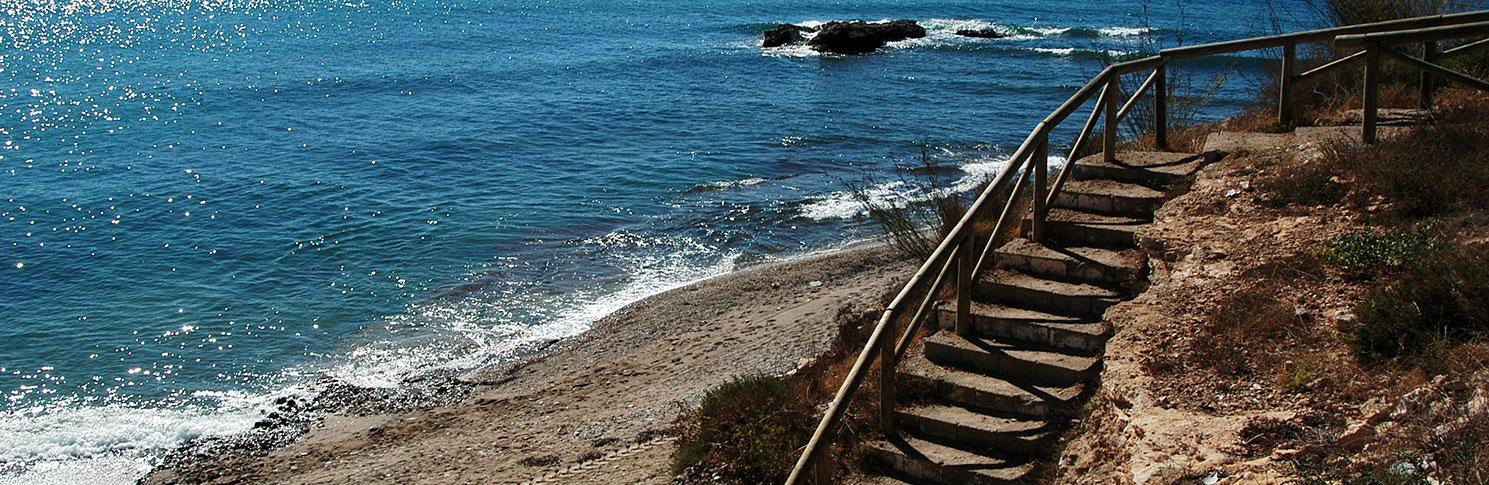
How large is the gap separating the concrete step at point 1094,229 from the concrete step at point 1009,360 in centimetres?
145

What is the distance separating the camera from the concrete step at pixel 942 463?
708 cm

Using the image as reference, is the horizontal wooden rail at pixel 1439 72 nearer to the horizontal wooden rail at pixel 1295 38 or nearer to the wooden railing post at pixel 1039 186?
the horizontal wooden rail at pixel 1295 38

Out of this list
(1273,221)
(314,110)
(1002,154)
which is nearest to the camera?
(1273,221)

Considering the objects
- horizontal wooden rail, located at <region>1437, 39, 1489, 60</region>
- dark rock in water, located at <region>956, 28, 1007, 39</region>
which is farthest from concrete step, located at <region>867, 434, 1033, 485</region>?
dark rock in water, located at <region>956, 28, 1007, 39</region>

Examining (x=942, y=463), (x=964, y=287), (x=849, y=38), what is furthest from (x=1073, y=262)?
(x=849, y=38)

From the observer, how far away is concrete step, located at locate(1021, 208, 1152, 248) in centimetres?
883

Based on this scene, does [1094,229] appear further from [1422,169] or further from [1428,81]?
[1428,81]

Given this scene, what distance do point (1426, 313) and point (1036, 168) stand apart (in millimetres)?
3063

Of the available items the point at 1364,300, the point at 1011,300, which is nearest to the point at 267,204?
the point at 1011,300

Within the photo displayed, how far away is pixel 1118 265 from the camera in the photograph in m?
8.35

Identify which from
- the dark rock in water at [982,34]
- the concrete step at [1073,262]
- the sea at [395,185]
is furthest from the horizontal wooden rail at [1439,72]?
the dark rock in water at [982,34]

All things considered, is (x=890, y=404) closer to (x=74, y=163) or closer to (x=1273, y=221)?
(x=1273, y=221)

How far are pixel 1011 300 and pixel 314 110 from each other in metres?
31.9

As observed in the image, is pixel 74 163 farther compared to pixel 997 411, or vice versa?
pixel 74 163
